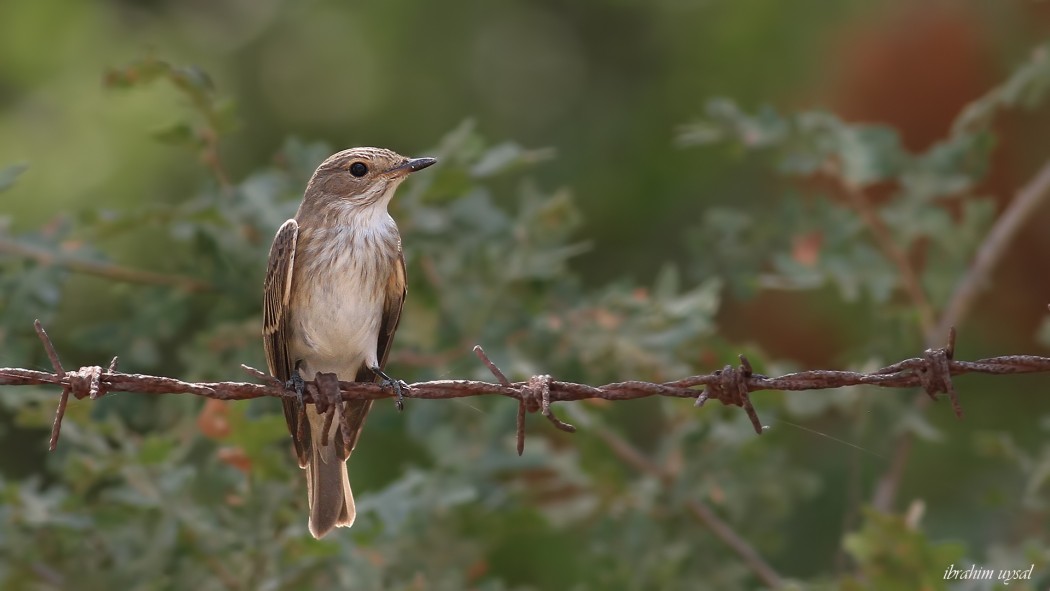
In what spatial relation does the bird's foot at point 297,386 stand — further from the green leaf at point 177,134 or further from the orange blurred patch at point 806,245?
the orange blurred patch at point 806,245

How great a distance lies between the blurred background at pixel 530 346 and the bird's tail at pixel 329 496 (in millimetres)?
206

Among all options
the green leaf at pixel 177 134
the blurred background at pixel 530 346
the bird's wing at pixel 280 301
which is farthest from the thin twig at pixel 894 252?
the green leaf at pixel 177 134

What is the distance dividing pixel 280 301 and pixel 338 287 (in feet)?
0.70

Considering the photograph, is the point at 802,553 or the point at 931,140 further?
the point at 931,140

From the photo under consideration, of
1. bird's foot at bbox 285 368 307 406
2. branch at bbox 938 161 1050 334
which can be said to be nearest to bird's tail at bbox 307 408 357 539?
bird's foot at bbox 285 368 307 406

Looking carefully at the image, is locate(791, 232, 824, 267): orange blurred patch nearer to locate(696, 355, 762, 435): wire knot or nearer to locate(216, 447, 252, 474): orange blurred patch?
locate(216, 447, 252, 474): orange blurred patch

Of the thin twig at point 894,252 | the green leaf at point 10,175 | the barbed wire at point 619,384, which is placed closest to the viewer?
the barbed wire at point 619,384

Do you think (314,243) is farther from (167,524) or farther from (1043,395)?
(1043,395)

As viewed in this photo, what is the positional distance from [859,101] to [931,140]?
55cm

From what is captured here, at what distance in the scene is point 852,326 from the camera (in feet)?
29.3

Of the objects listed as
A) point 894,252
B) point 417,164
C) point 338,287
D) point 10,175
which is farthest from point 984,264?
point 10,175

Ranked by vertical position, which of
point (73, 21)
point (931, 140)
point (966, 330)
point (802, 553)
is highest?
point (73, 21)

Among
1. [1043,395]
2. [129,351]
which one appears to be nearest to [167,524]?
[129,351]

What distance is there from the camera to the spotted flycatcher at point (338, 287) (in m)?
5.23
